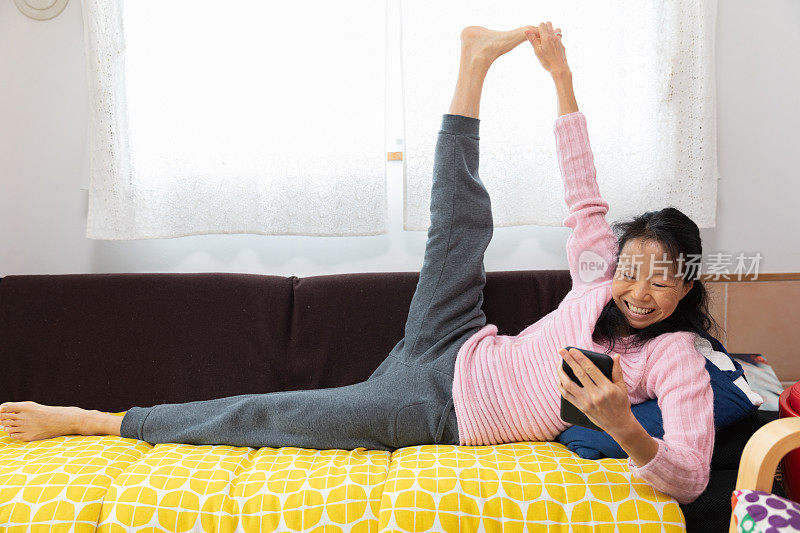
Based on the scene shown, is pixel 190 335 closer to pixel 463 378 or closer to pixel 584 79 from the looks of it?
pixel 463 378

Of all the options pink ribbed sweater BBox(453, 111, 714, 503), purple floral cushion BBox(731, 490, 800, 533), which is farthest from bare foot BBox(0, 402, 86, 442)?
purple floral cushion BBox(731, 490, 800, 533)

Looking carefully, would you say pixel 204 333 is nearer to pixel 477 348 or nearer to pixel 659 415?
pixel 477 348

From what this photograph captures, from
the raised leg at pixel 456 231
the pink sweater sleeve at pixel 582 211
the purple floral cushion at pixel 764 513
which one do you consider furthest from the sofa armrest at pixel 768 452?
the raised leg at pixel 456 231

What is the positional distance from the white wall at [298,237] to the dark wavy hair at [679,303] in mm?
513

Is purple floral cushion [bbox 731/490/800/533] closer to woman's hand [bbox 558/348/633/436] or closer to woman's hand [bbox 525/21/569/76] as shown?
woman's hand [bbox 558/348/633/436]

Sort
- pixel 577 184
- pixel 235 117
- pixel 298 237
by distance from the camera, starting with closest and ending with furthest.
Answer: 1. pixel 577 184
2. pixel 235 117
3. pixel 298 237

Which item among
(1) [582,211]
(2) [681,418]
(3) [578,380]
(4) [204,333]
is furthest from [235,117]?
(2) [681,418]

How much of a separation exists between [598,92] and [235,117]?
3.38 ft

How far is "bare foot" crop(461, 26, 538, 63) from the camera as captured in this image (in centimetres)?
158

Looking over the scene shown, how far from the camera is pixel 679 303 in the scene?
143 cm

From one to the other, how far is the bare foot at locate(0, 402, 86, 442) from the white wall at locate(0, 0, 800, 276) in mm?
623

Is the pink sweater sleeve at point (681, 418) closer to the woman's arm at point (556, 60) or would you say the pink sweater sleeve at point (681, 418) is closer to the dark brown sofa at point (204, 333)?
the dark brown sofa at point (204, 333)

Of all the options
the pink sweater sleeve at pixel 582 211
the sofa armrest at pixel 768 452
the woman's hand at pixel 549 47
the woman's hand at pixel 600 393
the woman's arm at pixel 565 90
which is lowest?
the sofa armrest at pixel 768 452

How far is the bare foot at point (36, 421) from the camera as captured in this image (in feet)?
4.64
